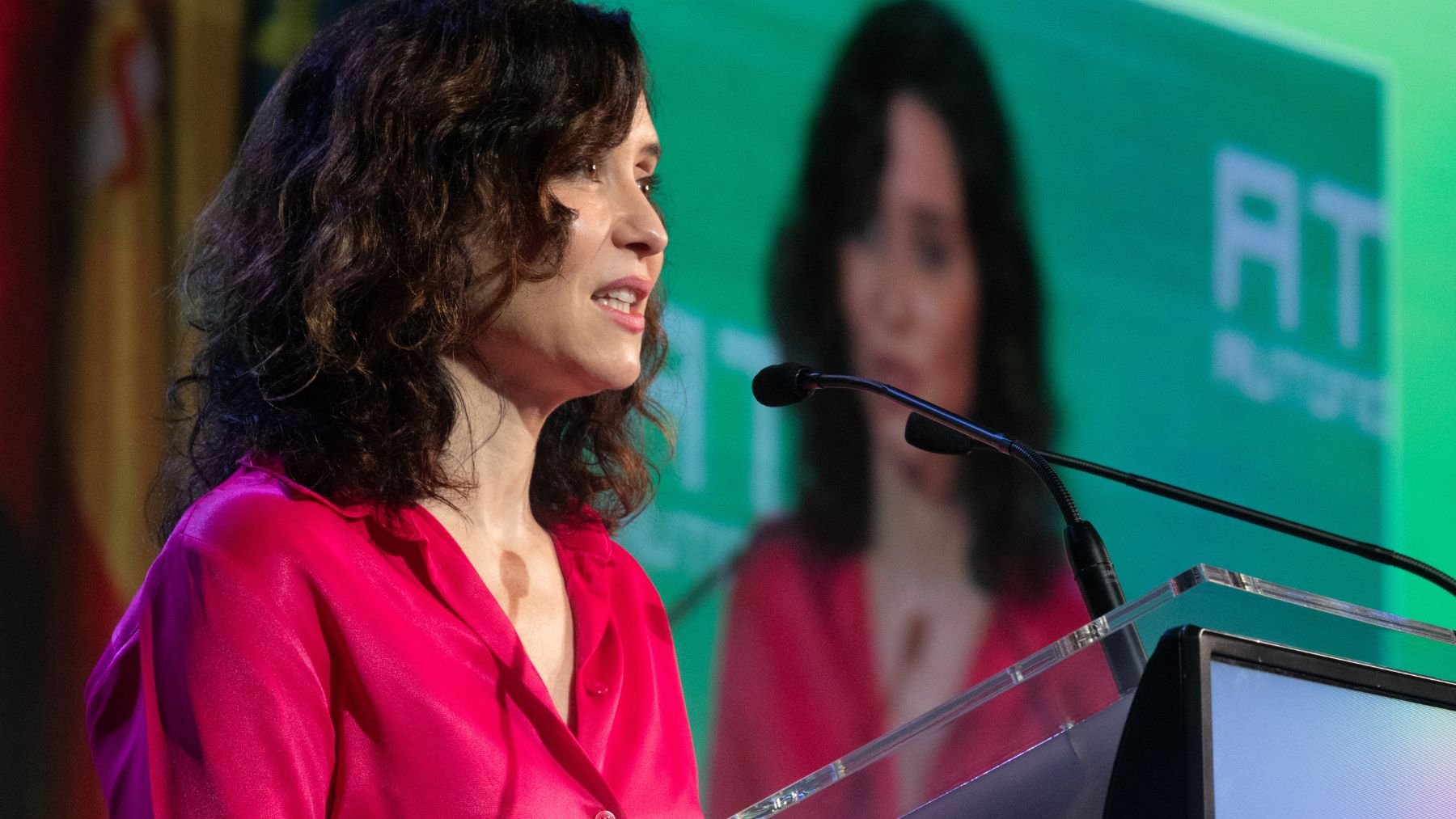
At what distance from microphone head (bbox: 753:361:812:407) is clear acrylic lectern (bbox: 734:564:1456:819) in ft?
1.99

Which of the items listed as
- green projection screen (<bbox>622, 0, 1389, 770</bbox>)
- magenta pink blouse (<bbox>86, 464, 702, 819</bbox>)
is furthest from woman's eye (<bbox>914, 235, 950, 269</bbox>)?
magenta pink blouse (<bbox>86, 464, 702, 819</bbox>)

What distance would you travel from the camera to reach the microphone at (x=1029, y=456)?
1426 millimetres

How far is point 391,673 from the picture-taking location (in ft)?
4.85

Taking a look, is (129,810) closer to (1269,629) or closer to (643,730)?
(643,730)

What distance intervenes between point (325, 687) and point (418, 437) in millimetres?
311

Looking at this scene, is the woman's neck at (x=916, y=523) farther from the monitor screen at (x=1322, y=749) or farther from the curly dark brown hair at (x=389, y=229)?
the monitor screen at (x=1322, y=749)

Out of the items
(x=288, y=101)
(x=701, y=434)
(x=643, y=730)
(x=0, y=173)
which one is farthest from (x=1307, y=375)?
(x=0, y=173)

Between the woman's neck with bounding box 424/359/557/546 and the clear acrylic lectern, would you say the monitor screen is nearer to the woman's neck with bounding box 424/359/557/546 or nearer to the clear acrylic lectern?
the clear acrylic lectern

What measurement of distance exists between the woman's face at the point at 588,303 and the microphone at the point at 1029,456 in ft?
0.62

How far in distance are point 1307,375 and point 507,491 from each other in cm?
223

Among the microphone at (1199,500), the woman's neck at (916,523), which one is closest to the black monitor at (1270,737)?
the microphone at (1199,500)

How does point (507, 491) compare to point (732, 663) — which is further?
point (732, 663)

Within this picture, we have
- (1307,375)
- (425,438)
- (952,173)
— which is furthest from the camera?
(1307,375)

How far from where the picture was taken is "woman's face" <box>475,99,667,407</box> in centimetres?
168
